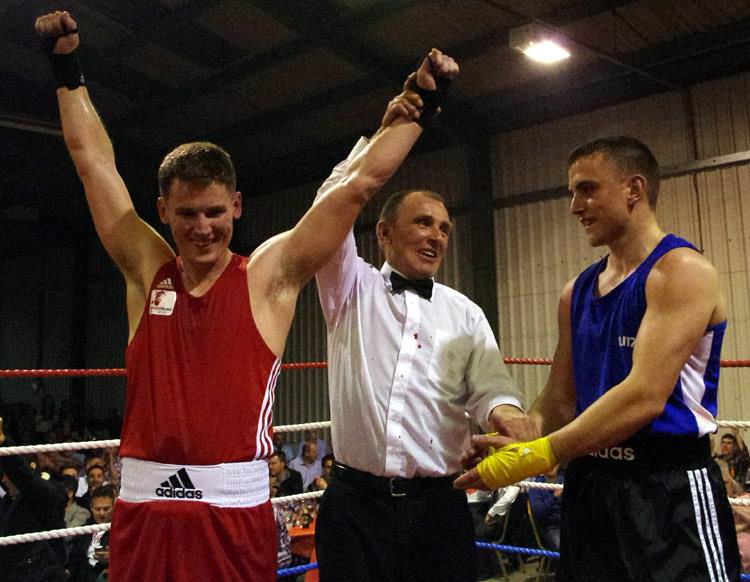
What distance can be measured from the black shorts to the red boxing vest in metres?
0.77

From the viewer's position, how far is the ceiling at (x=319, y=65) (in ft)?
21.7

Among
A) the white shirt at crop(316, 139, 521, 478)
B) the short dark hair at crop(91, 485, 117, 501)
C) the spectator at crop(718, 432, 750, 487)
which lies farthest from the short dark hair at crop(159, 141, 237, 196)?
the spectator at crop(718, 432, 750, 487)

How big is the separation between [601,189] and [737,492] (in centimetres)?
435

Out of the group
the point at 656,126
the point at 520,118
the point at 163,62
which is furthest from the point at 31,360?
the point at 656,126

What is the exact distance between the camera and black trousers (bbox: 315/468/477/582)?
6.15 ft

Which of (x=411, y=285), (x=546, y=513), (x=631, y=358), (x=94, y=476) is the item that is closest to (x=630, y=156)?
(x=631, y=358)

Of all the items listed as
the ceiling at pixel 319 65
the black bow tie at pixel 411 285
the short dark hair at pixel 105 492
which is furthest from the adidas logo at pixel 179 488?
the ceiling at pixel 319 65

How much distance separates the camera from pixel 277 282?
→ 158 centimetres

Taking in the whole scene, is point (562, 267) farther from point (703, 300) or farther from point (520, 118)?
point (703, 300)

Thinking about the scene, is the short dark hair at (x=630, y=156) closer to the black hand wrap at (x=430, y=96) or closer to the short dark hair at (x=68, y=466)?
the black hand wrap at (x=430, y=96)

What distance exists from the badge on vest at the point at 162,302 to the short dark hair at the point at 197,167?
0.22 meters

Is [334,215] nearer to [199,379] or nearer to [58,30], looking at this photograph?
[199,379]

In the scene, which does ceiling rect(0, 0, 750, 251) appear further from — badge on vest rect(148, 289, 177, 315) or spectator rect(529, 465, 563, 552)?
badge on vest rect(148, 289, 177, 315)

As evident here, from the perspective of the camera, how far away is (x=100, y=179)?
1.65m
